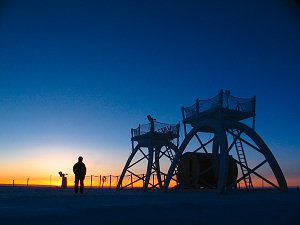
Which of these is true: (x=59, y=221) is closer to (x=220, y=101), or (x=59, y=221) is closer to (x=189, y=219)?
(x=189, y=219)

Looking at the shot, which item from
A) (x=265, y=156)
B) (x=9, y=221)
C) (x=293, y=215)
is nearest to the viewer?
(x=9, y=221)

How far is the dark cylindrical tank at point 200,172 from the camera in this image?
28156mm

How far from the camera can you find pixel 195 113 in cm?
2477

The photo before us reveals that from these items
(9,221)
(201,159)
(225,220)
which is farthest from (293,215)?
(201,159)

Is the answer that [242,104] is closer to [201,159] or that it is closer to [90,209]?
[201,159]

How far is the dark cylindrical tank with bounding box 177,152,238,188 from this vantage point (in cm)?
2816

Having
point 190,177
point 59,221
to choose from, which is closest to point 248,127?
point 190,177

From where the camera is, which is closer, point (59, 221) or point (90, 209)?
point (59, 221)

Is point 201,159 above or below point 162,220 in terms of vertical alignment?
above

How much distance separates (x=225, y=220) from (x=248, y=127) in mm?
17030

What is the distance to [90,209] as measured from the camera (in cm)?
848

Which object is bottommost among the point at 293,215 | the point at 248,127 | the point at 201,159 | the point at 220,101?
the point at 293,215

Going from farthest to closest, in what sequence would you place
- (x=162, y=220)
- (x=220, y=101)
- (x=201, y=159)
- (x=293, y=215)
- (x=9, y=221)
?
(x=201, y=159) → (x=220, y=101) → (x=293, y=215) → (x=162, y=220) → (x=9, y=221)

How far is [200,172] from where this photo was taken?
27750mm
